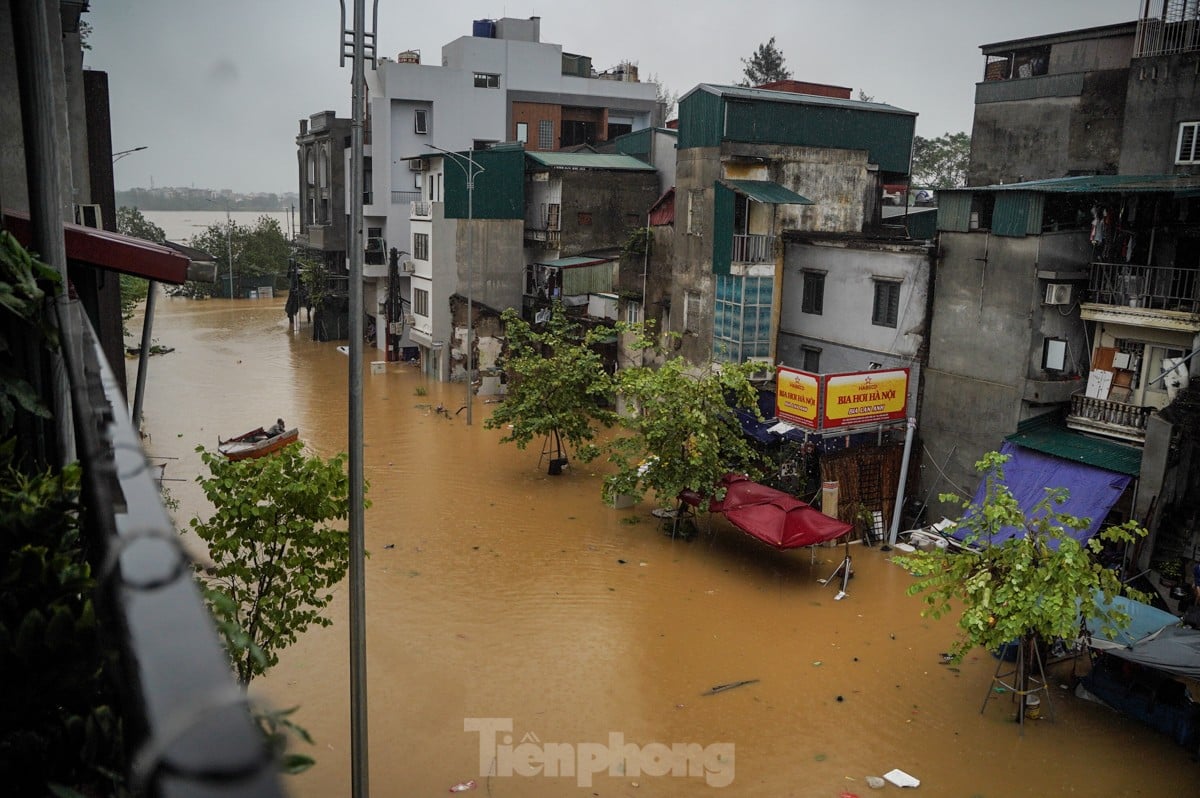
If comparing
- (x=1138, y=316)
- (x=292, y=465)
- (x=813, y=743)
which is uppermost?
(x=1138, y=316)

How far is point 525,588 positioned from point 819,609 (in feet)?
18.9

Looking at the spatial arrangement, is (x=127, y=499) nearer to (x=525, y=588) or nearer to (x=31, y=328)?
(x=31, y=328)

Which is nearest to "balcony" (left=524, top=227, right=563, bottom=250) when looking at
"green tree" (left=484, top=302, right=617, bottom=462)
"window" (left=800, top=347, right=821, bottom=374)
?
"green tree" (left=484, top=302, right=617, bottom=462)

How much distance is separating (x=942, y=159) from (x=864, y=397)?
4016cm

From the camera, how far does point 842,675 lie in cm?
1569

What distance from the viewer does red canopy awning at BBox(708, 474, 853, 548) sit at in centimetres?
1886

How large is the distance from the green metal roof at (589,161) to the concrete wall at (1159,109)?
20.0m

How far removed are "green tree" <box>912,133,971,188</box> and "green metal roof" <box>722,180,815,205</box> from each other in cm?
3194

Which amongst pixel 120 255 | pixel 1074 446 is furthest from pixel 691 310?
pixel 120 255

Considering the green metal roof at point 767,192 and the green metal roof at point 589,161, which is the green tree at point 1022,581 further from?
the green metal roof at point 589,161

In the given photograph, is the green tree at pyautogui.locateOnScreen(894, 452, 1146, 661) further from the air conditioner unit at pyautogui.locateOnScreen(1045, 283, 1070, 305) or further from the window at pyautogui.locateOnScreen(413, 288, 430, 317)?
the window at pyautogui.locateOnScreen(413, 288, 430, 317)

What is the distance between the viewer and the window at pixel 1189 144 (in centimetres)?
2166

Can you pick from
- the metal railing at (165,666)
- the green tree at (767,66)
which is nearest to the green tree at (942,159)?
the green tree at (767,66)

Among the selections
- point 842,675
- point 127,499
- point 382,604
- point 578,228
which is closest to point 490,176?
point 578,228
